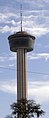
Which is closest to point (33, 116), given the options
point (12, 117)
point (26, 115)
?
point (26, 115)

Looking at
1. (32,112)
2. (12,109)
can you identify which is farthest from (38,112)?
(12,109)

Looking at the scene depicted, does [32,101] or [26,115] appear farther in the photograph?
[32,101]

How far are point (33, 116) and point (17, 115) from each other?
10.2 m

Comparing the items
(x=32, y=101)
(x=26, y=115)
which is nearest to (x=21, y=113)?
(x=26, y=115)

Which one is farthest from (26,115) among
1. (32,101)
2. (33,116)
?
(32,101)

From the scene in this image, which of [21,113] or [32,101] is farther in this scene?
[32,101]

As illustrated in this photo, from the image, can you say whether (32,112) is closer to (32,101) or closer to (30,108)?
(30,108)

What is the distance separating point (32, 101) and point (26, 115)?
14681 millimetres

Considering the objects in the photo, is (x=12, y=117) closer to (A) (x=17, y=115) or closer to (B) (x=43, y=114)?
(A) (x=17, y=115)

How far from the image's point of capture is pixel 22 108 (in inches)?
5979

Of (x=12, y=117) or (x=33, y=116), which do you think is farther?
(x=12, y=117)

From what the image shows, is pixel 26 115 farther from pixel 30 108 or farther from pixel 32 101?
pixel 32 101

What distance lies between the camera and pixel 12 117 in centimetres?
15312

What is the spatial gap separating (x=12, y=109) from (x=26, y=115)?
37.2ft
